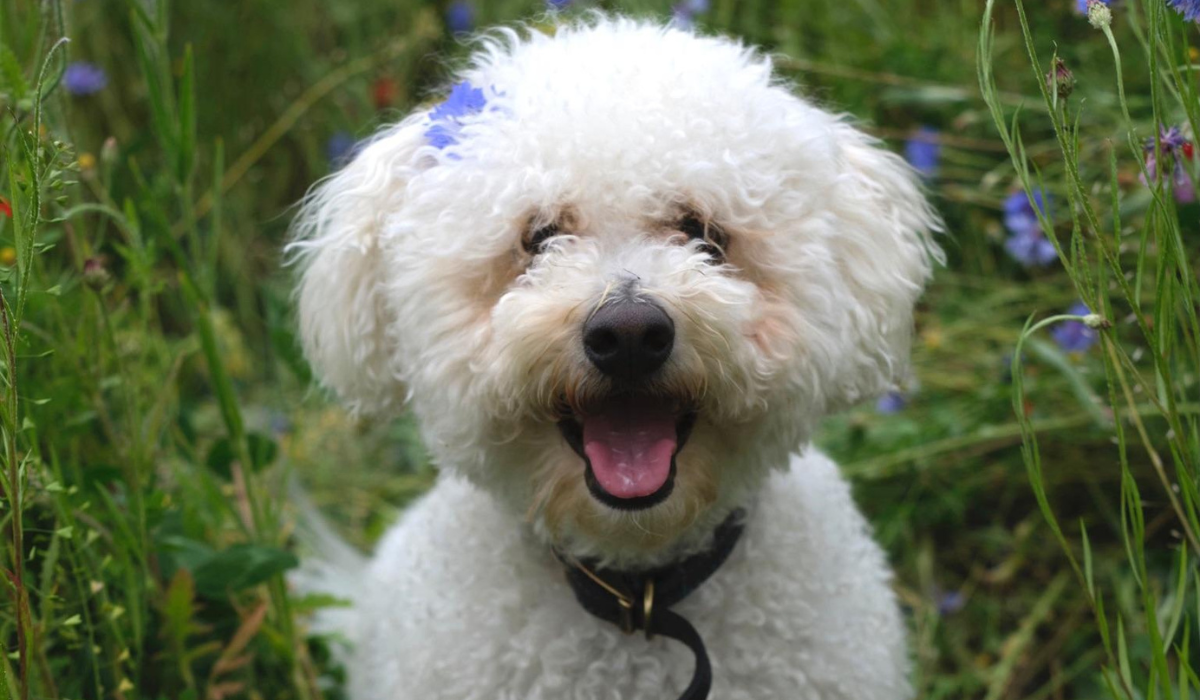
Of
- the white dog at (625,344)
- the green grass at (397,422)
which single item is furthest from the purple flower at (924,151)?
the white dog at (625,344)

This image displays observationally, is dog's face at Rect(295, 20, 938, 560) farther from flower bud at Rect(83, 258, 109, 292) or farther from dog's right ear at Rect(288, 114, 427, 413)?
flower bud at Rect(83, 258, 109, 292)

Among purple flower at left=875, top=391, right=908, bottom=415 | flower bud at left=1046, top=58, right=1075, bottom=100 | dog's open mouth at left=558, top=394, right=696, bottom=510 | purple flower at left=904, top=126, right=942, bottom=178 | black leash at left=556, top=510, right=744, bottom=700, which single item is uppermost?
flower bud at left=1046, top=58, right=1075, bottom=100

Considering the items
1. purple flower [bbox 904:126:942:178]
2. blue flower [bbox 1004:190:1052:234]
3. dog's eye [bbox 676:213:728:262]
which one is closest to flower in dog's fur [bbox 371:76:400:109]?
purple flower [bbox 904:126:942:178]

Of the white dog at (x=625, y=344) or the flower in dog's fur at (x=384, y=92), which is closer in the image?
the white dog at (x=625, y=344)

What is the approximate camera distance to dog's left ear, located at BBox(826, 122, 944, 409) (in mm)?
1769

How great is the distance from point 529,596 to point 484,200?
0.63m

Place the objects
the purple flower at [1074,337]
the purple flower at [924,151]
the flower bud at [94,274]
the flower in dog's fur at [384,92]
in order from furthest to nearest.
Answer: the flower in dog's fur at [384,92] < the purple flower at [924,151] < the purple flower at [1074,337] < the flower bud at [94,274]

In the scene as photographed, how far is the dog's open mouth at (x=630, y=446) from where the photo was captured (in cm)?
160

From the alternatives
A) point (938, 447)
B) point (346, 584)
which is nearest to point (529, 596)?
point (346, 584)

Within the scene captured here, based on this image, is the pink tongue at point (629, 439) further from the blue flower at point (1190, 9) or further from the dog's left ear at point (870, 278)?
the blue flower at point (1190, 9)

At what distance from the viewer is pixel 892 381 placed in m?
1.89

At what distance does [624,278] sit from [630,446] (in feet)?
0.79

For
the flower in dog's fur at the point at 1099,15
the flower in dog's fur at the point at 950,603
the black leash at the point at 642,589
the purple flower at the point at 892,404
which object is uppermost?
the flower in dog's fur at the point at 1099,15

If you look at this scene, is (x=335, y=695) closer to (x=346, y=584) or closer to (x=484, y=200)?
(x=346, y=584)
